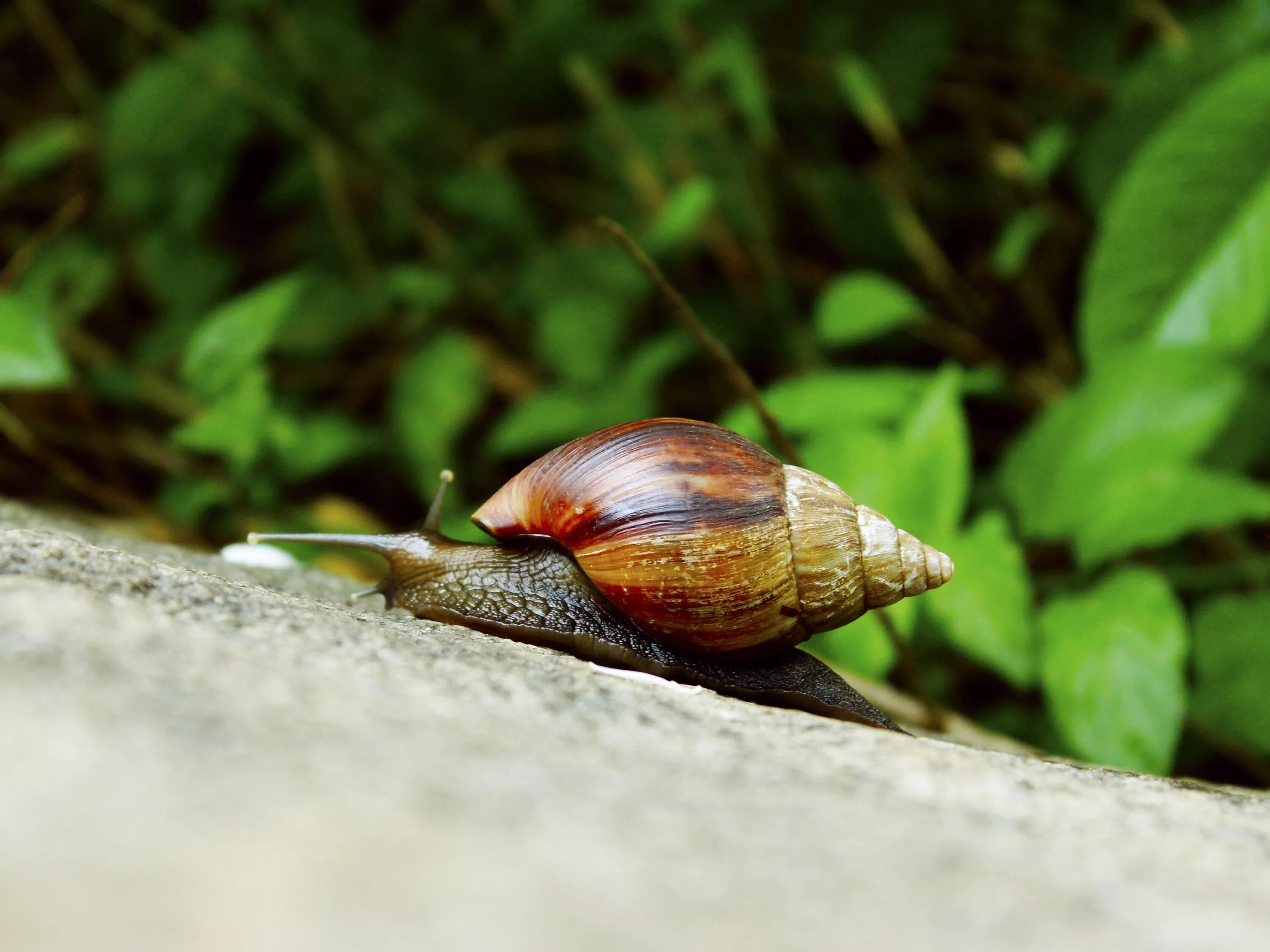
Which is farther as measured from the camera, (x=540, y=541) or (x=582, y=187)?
(x=582, y=187)

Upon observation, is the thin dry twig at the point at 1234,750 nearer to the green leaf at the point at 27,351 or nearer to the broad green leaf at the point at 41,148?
the green leaf at the point at 27,351

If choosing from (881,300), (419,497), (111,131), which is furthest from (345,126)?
(881,300)

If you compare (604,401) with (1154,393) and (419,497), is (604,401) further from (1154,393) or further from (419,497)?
(1154,393)

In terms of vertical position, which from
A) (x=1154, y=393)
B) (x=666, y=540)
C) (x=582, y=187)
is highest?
(x=582, y=187)

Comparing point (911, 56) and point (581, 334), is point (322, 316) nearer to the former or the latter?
point (581, 334)

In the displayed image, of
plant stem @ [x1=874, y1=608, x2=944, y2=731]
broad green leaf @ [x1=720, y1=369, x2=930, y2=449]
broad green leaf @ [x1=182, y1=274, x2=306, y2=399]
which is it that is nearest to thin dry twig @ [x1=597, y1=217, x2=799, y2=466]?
plant stem @ [x1=874, y1=608, x2=944, y2=731]

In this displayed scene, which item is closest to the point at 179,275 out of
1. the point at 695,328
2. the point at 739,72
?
the point at 739,72
